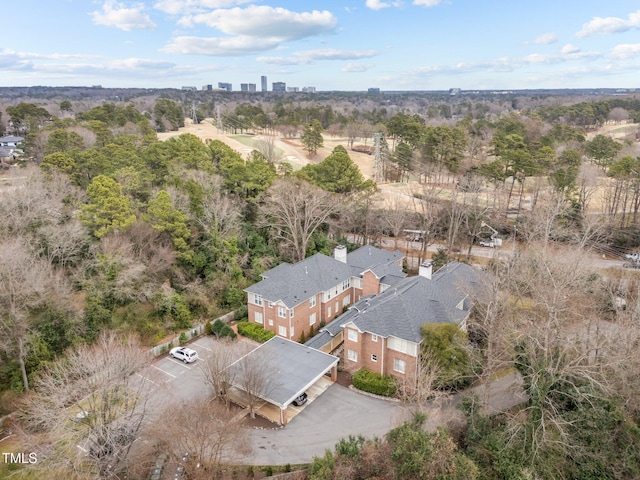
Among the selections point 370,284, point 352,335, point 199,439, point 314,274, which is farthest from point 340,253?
point 199,439

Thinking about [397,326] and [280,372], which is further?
[397,326]

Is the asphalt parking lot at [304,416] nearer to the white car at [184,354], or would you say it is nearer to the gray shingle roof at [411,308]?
the white car at [184,354]

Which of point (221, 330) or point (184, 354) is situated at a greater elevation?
point (221, 330)

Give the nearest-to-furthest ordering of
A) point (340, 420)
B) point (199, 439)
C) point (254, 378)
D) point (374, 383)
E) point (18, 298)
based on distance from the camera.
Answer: point (199, 439)
point (254, 378)
point (340, 420)
point (18, 298)
point (374, 383)

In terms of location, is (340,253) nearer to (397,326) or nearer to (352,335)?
(352,335)

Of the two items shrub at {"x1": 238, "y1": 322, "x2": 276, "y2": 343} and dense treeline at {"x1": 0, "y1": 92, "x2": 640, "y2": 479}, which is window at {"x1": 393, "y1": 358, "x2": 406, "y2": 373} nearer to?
dense treeline at {"x1": 0, "y1": 92, "x2": 640, "y2": 479}

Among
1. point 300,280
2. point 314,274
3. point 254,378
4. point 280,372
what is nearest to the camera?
point 254,378
